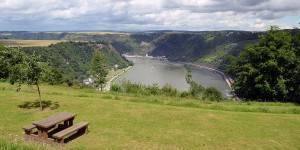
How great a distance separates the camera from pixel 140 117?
1820 cm

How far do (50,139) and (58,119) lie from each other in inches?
49.7

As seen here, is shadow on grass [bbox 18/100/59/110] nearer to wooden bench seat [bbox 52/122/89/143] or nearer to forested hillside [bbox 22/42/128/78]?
wooden bench seat [bbox 52/122/89/143]

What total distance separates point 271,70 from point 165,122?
18.8 meters

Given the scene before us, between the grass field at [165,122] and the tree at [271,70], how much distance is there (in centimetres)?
651

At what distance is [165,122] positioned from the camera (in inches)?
678

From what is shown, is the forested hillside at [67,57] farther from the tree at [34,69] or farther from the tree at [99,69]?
the tree at [34,69]

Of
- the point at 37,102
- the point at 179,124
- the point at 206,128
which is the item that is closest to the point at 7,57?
the point at 37,102

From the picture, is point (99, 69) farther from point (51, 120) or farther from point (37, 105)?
point (51, 120)

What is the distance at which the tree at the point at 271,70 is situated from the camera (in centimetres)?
2992

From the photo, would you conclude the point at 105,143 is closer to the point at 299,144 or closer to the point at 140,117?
the point at 140,117

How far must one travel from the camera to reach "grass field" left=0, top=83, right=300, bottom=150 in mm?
13664

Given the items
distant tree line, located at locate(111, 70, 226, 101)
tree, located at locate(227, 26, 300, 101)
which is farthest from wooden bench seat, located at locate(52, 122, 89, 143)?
distant tree line, located at locate(111, 70, 226, 101)

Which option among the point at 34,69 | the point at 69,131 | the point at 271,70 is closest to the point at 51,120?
the point at 69,131

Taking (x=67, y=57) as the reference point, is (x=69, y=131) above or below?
A: below
